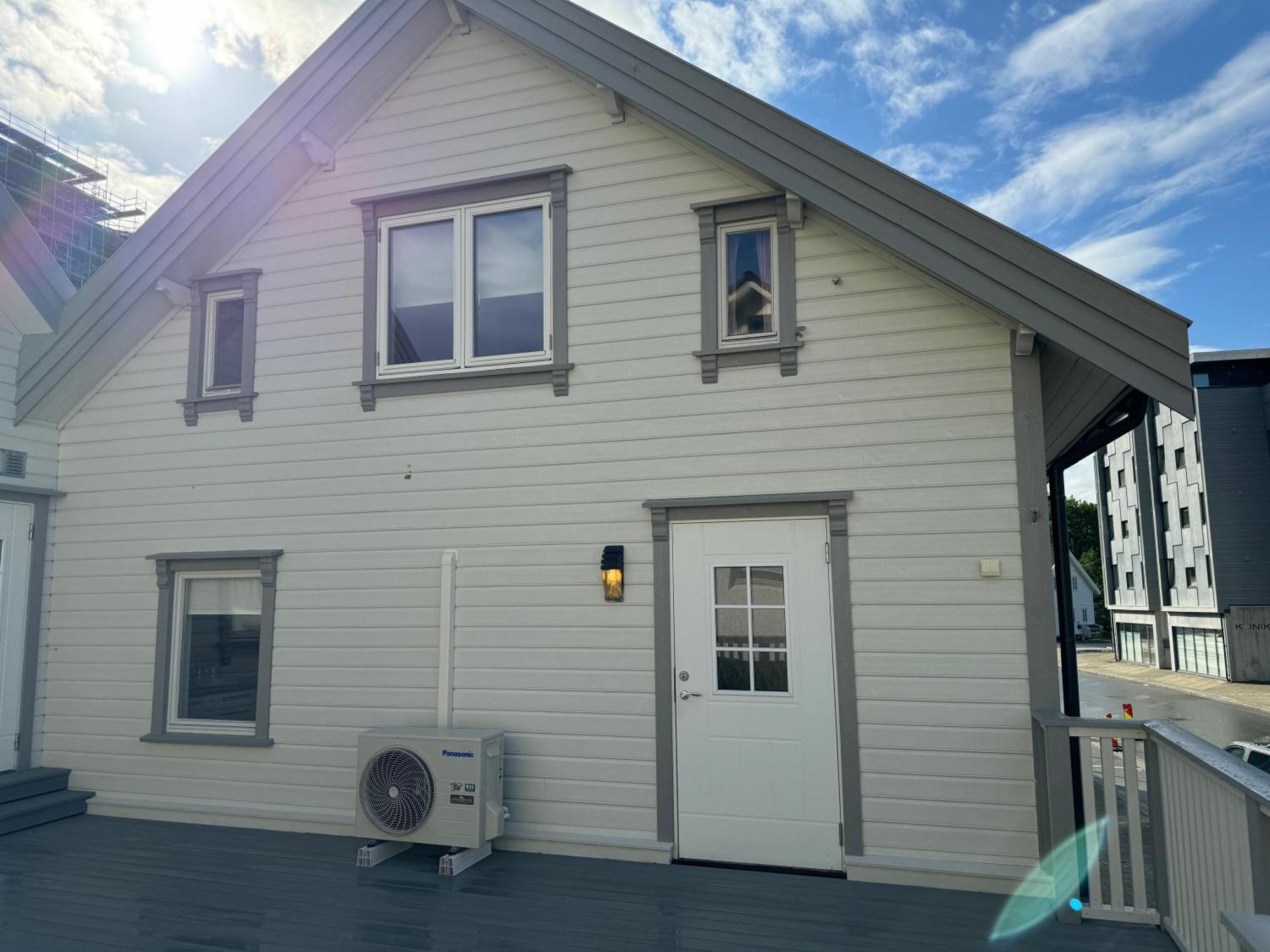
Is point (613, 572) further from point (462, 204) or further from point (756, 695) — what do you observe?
point (462, 204)

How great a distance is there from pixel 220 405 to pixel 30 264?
66.4 inches

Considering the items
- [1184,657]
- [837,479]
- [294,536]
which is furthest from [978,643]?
[1184,657]

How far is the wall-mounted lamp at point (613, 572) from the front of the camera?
4.82 m

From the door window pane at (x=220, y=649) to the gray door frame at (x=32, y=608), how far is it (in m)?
1.20

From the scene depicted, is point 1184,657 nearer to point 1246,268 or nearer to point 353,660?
point 1246,268

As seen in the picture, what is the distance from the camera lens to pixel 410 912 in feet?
12.9

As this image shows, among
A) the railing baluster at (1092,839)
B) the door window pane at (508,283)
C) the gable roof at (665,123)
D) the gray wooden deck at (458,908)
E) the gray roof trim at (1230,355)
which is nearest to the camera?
the gray wooden deck at (458,908)

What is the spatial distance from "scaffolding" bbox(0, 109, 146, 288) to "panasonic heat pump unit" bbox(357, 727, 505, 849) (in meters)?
19.0

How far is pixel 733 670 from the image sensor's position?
468 centimetres

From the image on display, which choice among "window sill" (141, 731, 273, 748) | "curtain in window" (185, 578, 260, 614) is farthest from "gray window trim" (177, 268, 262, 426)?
"window sill" (141, 731, 273, 748)

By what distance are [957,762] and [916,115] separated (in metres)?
5.34

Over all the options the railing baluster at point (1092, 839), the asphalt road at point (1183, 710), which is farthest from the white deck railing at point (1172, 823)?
the asphalt road at point (1183, 710)

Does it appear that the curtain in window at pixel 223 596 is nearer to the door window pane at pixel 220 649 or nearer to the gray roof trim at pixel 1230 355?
the door window pane at pixel 220 649

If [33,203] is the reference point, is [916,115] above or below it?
below
